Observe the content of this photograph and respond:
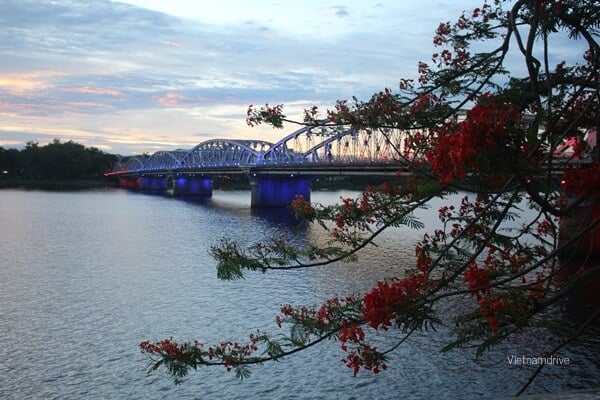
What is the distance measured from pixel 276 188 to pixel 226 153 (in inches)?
1768

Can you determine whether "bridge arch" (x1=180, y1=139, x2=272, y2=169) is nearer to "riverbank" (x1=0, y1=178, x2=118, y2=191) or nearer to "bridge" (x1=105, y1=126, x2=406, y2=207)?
"bridge" (x1=105, y1=126, x2=406, y2=207)

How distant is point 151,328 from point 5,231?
34.8 m

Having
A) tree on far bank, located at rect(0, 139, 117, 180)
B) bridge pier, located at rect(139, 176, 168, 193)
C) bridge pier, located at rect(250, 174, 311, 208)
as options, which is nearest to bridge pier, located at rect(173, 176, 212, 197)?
bridge pier, located at rect(139, 176, 168, 193)

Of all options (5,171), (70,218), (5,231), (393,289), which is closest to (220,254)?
(393,289)

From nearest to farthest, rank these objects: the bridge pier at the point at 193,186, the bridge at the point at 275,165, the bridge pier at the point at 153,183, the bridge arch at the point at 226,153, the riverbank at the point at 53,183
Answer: the bridge at the point at 275,165 → the bridge arch at the point at 226,153 → the bridge pier at the point at 193,186 → the riverbank at the point at 53,183 → the bridge pier at the point at 153,183

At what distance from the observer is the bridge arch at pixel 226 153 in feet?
389

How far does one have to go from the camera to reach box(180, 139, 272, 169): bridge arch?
11856 cm

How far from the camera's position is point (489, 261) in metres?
8.44

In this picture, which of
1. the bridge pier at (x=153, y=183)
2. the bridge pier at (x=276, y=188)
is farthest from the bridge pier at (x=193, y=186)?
the bridge pier at (x=276, y=188)

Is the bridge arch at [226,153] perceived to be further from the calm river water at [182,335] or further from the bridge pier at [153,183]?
the calm river water at [182,335]

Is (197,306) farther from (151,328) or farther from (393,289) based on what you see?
(393,289)

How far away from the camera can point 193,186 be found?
5669 inches

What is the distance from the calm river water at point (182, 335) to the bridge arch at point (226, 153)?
254 feet

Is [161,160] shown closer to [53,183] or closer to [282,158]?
[53,183]
